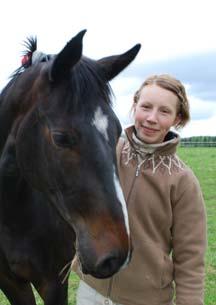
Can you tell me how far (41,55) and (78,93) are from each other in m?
0.77

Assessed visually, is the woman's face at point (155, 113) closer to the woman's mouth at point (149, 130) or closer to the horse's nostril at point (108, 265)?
the woman's mouth at point (149, 130)

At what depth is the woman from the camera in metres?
3.14

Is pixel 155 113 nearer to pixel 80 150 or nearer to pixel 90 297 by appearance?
pixel 80 150

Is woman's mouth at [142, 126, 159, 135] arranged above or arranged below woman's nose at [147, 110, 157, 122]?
below

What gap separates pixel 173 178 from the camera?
3.17 m

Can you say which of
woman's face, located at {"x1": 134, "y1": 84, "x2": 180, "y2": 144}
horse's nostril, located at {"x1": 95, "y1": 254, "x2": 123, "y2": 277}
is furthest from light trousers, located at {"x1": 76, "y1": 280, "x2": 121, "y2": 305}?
woman's face, located at {"x1": 134, "y1": 84, "x2": 180, "y2": 144}

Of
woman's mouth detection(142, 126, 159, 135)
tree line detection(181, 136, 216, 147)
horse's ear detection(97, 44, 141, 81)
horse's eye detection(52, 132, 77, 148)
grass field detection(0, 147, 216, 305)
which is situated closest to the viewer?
horse's eye detection(52, 132, 77, 148)

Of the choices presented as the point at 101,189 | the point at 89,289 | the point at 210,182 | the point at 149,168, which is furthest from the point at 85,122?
the point at 210,182

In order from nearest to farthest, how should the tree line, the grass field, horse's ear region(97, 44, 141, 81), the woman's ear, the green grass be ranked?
horse's ear region(97, 44, 141, 81)
the woman's ear
the grass field
the green grass
the tree line

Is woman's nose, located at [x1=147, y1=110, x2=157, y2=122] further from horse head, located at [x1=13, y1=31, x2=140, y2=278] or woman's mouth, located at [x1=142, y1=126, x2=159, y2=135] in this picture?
horse head, located at [x1=13, y1=31, x2=140, y2=278]

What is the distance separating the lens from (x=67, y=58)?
9.00ft

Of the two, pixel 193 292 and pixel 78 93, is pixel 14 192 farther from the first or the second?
pixel 193 292

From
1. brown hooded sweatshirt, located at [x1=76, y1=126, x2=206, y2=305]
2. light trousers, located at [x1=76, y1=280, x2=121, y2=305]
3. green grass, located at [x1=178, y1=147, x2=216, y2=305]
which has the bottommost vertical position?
green grass, located at [x1=178, y1=147, x2=216, y2=305]

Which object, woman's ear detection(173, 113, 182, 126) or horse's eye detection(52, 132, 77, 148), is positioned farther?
woman's ear detection(173, 113, 182, 126)
